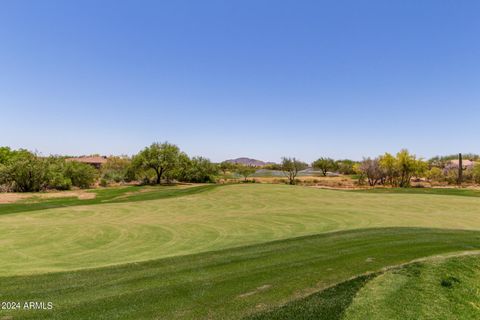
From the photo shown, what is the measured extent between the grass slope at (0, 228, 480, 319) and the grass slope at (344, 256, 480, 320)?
33.5 inches

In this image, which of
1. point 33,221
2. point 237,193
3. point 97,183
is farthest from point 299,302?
point 97,183

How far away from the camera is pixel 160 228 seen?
13.8 metres

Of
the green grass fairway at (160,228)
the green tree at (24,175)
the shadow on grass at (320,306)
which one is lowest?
the green grass fairway at (160,228)

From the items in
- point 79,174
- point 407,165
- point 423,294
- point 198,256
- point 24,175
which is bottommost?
point 198,256

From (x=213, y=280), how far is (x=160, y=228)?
7413 mm

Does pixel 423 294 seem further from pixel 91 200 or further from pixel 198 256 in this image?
pixel 91 200

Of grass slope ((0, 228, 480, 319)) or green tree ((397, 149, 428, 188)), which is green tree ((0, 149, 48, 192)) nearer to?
grass slope ((0, 228, 480, 319))

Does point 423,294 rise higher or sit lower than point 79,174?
lower

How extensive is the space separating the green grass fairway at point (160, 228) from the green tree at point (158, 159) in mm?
27444

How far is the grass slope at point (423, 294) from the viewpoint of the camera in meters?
5.39

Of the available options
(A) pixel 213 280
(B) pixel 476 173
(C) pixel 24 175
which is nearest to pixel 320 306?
(A) pixel 213 280

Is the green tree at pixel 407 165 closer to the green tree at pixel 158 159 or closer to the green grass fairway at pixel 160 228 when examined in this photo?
the green grass fairway at pixel 160 228

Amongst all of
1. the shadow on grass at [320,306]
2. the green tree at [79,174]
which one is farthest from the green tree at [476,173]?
the green tree at [79,174]

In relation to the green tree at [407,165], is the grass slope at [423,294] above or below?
below
